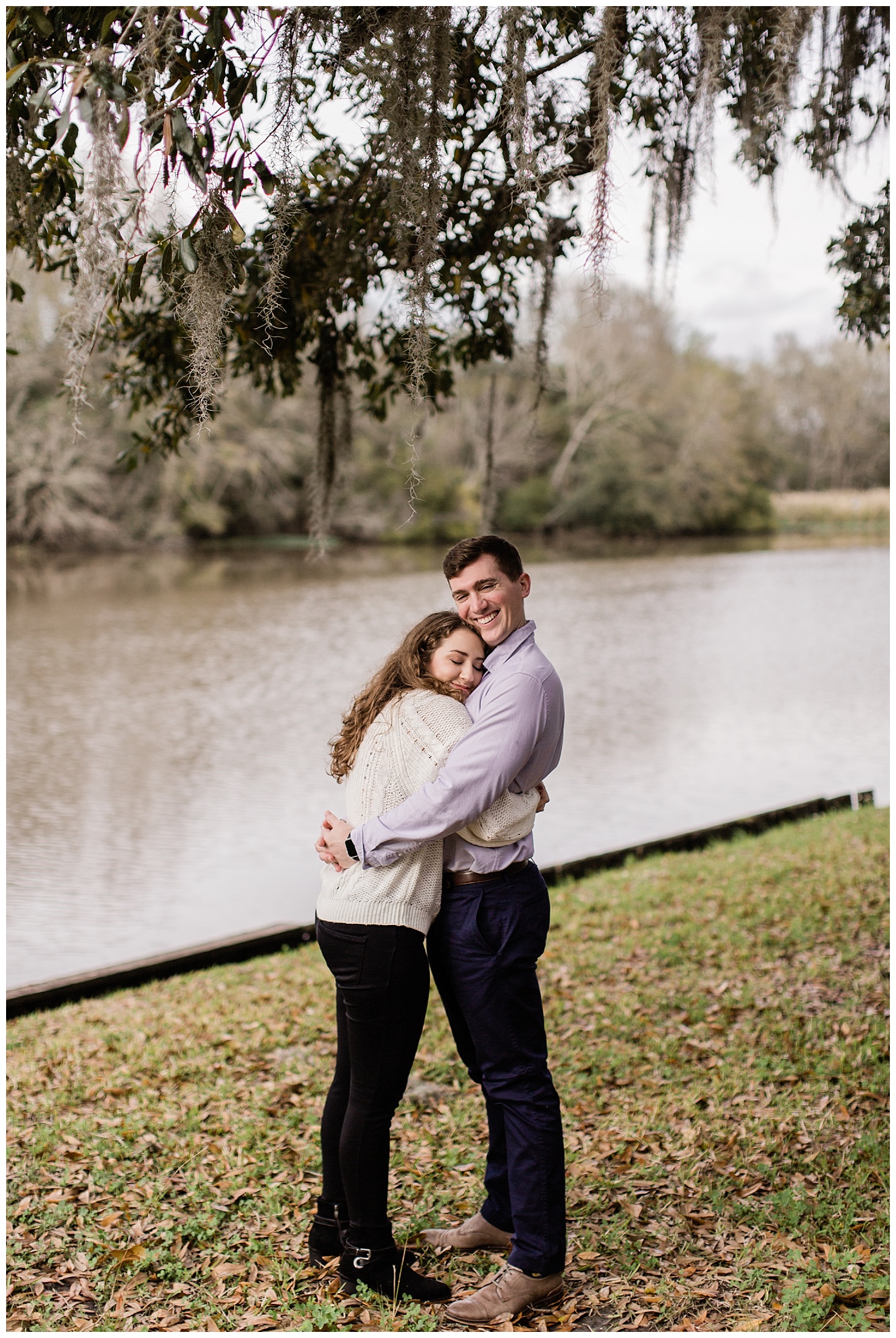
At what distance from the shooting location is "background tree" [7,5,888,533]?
2.58 m

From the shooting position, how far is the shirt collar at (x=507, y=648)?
2.73 metres

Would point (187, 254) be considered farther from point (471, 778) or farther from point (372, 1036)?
point (372, 1036)

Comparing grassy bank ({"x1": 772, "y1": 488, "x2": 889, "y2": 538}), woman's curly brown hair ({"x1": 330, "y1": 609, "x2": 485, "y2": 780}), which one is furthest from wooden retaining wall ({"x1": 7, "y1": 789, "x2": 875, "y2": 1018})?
grassy bank ({"x1": 772, "y1": 488, "x2": 889, "y2": 538})

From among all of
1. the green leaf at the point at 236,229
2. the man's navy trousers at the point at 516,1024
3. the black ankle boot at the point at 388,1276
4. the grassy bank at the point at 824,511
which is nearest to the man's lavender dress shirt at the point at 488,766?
the man's navy trousers at the point at 516,1024

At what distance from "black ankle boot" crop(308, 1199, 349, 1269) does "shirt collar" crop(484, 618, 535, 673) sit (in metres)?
1.53

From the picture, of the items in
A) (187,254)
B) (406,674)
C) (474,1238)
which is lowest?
(474,1238)

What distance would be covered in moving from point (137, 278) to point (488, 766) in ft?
Answer: 5.01

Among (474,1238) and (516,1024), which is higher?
(516,1024)

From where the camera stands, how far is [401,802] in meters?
2.72

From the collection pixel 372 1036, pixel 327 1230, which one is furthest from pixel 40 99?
pixel 327 1230

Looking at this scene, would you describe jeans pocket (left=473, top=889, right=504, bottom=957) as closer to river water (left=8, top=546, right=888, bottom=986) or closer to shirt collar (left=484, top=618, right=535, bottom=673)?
shirt collar (left=484, top=618, right=535, bottom=673)

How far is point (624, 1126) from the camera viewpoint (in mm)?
3857

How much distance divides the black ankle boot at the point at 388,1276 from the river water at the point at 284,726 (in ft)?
12.8

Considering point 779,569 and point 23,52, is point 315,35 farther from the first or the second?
point 779,569
